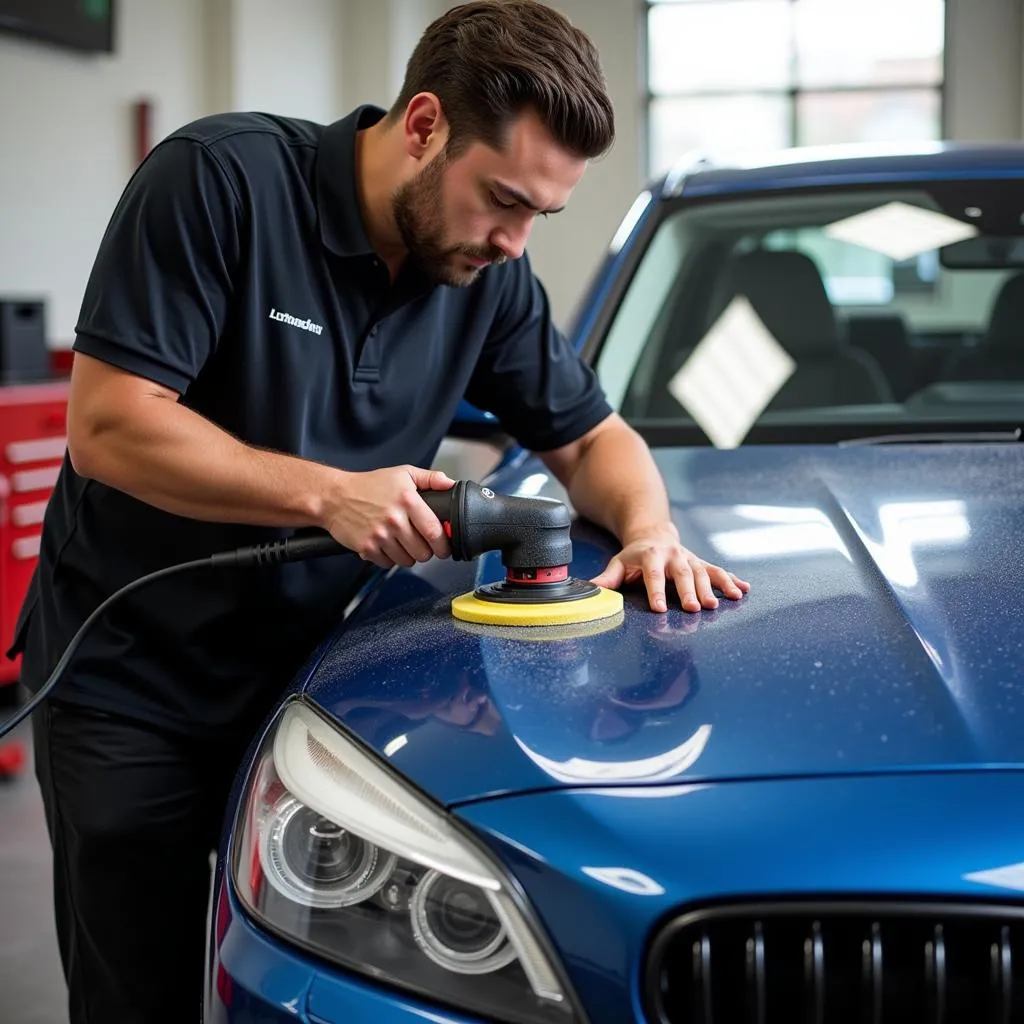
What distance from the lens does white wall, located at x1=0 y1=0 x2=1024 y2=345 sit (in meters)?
6.38

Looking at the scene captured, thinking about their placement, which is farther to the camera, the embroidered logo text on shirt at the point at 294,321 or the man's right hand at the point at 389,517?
the embroidered logo text on shirt at the point at 294,321

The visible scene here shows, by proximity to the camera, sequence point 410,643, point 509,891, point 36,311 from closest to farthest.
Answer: point 509,891, point 410,643, point 36,311

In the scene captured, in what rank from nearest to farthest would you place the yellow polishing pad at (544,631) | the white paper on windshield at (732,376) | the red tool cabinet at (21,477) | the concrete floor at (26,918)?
the yellow polishing pad at (544,631) < the white paper on windshield at (732,376) < the concrete floor at (26,918) < the red tool cabinet at (21,477)

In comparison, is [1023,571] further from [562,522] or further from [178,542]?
[178,542]

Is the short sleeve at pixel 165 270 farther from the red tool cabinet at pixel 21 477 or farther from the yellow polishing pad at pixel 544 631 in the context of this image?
the red tool cabinet at pixel 21 477

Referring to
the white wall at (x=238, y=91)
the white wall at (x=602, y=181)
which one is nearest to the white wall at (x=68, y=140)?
the white wall at (x=238, y=91)

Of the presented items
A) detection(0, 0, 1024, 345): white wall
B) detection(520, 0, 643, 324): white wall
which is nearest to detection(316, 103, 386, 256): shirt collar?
detection(0, 0, 1024, 345): white wall

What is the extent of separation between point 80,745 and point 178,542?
25cm

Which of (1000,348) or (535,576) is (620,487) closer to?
(535,576)

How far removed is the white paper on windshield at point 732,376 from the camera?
6.96 feet

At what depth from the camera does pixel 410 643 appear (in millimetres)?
1303

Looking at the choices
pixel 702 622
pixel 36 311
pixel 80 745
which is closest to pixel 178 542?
pixel 80 745

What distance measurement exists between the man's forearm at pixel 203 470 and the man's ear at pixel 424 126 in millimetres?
398

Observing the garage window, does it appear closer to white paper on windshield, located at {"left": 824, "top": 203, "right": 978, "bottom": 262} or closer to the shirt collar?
white paper on windshield, located at {"left": 824, "top": 203, "right": 978, "bottom": 262}
